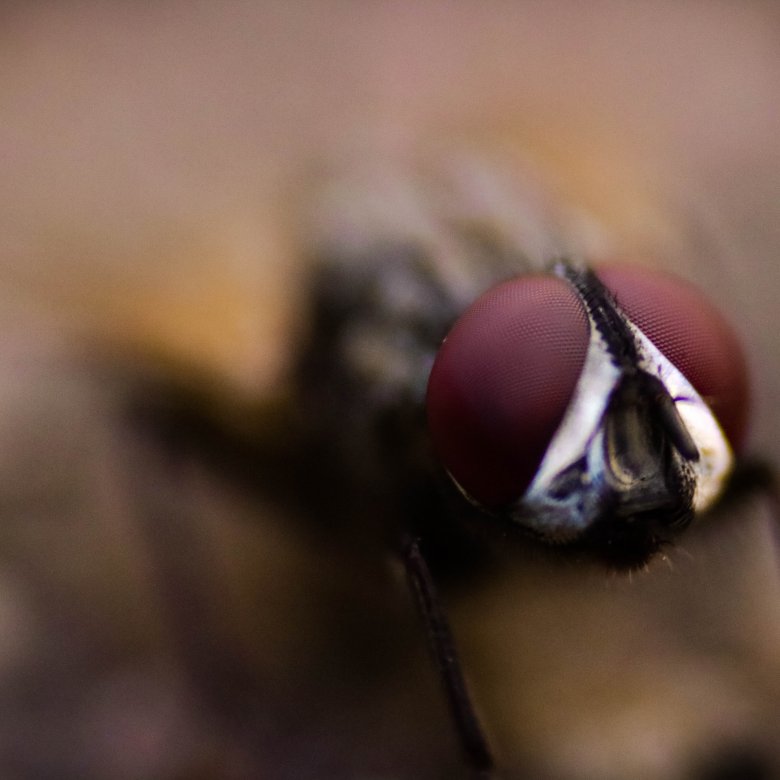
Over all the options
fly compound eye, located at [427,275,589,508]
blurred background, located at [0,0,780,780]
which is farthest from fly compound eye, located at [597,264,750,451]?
blurred background, located at [0,0,780,780]

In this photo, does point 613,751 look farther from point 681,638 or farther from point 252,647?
point 252,647

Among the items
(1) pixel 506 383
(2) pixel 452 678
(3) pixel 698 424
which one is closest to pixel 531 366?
(1) pixel 506 383

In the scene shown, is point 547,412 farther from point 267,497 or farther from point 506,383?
point 267,497

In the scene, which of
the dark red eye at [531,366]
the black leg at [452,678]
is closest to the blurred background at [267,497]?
the black leg at [452,678]

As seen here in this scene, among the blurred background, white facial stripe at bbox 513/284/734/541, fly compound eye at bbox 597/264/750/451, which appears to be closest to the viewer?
white facial stripe at bbox 513/284/734/541

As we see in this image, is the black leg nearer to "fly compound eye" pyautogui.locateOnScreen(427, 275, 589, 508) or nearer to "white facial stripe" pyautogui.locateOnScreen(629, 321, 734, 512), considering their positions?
"fly compound eye" pyautogui.locateOnScreen(427, 275, 589, 508)

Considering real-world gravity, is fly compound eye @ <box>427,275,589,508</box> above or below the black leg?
above
